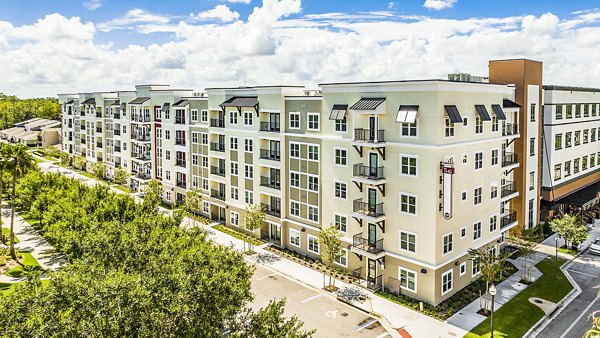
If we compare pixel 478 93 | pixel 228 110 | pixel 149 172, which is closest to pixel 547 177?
pixel 478 93

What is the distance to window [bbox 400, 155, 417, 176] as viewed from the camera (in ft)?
103

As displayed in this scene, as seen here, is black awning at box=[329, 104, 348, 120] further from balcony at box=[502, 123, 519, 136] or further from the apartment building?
the apartment building

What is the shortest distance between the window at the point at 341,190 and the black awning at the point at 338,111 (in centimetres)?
551

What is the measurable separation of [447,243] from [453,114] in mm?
9266

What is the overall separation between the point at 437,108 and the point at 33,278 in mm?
25089

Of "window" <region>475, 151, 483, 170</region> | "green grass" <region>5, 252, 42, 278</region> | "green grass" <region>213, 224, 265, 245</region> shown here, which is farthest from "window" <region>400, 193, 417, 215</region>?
"green grass" <region>5, 252, 42, 278</region>

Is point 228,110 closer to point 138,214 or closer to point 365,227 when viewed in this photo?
point 138,214

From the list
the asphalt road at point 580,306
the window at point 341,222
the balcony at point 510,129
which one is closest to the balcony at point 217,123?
the window at point 341,222

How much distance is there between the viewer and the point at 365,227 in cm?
3491

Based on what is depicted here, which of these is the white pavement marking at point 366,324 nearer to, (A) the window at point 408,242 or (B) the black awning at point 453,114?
(A) the window at point 408,242

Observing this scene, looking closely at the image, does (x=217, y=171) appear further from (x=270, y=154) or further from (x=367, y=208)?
(x=367, y=208)

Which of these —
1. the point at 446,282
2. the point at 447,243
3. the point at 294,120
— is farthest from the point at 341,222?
the point at 294,120

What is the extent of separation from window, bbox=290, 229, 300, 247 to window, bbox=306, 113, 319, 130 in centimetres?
1001

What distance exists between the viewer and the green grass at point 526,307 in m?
27.9
